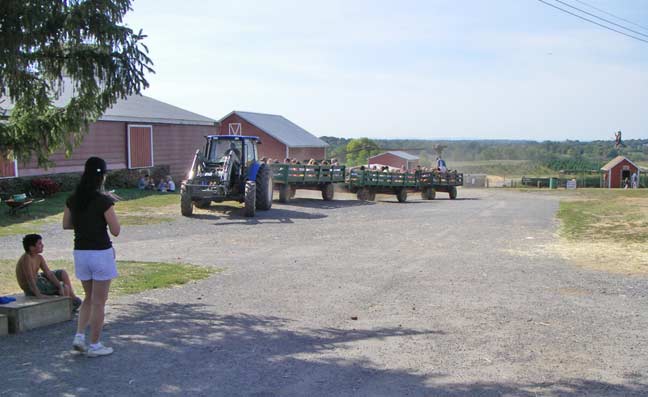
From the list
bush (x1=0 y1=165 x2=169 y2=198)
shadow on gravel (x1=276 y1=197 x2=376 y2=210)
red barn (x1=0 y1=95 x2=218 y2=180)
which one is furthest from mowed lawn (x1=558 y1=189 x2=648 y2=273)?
red barn (x1=0 y1=95 x2=218 y2=180)

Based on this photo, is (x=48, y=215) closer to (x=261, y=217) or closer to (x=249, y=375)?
(x=261, y=217)

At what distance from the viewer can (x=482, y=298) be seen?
899 cm

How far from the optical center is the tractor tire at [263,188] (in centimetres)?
2088

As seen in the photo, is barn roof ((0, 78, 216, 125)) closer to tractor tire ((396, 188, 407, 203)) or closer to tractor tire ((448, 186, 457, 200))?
tractor tire ((396, 188, 407, 203))

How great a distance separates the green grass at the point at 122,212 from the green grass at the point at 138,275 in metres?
5.09

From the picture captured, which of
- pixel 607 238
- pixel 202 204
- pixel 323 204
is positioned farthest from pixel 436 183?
pixel 607 238

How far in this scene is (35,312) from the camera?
688 cm

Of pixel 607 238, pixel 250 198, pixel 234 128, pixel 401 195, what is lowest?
pixel 607 238

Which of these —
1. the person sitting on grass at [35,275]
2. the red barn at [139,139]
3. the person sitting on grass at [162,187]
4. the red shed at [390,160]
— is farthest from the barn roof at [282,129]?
the person sitting on grass at [35,275]

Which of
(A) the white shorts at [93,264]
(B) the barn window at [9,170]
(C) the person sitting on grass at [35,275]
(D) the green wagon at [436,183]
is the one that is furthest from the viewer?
(D) the green wagon at [436,183]

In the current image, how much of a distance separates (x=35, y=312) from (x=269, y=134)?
130ft

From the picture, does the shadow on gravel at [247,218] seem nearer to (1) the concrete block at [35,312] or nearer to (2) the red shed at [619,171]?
(1) the concrete block at [35,312]

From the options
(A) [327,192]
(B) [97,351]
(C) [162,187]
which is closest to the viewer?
(B) [97,351]

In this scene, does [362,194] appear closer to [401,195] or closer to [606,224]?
[401,195]
